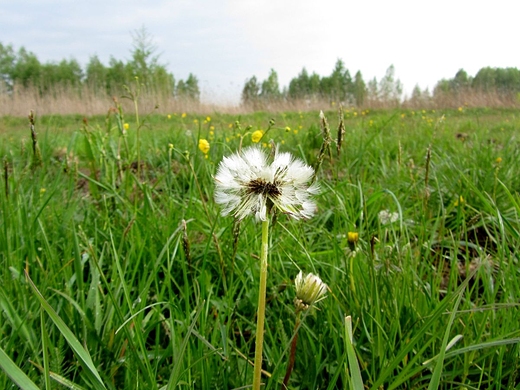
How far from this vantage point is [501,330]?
3.22ft

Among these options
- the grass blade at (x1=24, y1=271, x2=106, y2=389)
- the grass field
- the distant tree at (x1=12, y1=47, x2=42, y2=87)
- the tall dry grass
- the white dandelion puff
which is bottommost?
the grass field

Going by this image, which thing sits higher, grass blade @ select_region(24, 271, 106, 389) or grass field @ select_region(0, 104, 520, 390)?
grass blade @ select_region(24, 271, 106, 389)

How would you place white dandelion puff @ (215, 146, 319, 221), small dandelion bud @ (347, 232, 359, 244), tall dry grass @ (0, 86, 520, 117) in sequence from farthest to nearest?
tall dry grass @ (0, 86, 520, 117) < small dandelion bud @ (347, 232, 359, 244) < white dandelion puff @ (215, 146, 319, 221)

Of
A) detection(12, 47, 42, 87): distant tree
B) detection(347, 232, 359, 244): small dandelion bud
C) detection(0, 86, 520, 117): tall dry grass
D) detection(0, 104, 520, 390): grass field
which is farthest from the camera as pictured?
detection(12, 47, 42, 87): distant tree

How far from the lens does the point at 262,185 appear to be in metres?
0.67

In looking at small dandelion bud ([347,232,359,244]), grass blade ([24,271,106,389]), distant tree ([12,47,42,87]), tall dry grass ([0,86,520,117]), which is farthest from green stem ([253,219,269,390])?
distant tree ([12,47,42,87])

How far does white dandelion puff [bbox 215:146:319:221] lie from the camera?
2.15 feet

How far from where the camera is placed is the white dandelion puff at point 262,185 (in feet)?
2.15

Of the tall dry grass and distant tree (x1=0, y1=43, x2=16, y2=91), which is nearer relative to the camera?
the tall dry grass

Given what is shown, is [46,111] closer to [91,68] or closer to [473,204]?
[473,204]

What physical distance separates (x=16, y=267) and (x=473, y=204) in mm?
1937

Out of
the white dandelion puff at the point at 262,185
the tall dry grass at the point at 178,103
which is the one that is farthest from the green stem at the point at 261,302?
the tall dry grass at the point at 178,103

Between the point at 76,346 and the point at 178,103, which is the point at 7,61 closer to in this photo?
the point at 178,103

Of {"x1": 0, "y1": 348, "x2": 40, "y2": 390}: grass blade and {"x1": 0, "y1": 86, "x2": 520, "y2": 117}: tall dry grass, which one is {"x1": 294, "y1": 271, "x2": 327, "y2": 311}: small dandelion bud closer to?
{"x1": 0, "y1": 348, "x2": 40, "y2": 390}: grass blade
